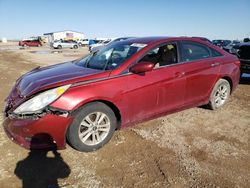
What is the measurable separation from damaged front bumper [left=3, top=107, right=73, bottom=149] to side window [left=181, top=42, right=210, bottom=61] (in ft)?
8.08

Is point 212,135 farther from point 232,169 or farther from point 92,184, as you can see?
point 92,184

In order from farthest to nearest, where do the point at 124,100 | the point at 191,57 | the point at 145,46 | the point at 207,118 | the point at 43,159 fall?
1. the point at 207,118
2. the point at 191,57
3. the point at 145,46
4. the point at 124,100
5. the point at 43,159

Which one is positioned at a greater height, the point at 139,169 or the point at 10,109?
the point at 10,109

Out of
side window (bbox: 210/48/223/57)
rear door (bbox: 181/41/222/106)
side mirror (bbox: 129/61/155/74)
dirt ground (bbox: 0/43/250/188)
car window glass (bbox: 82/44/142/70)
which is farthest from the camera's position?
side window (bbox: 210/48/223/57)

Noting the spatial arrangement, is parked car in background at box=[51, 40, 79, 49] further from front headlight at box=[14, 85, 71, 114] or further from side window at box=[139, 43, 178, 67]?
front headlight at box=[14, 85, 71, 114]

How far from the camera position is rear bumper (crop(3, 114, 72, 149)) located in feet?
10.3

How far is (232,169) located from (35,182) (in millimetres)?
2476

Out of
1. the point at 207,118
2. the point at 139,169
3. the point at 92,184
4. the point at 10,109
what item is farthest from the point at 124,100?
the point at 207,118

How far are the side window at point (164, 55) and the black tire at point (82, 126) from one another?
3.99 feet

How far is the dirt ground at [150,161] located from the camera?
9.64ft

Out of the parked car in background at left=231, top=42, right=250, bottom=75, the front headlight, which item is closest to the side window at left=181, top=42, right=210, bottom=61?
the front headlight

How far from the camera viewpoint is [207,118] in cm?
491

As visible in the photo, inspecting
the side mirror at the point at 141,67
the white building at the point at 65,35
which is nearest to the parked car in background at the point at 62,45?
the white building at the point at 65,35

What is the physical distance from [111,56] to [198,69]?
1658 mm
